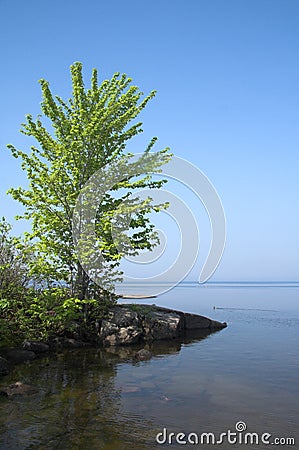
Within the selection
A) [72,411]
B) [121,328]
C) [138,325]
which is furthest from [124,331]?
[72,411]

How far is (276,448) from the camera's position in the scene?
29.9 feet

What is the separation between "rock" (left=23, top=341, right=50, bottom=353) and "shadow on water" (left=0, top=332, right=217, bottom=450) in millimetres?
1872

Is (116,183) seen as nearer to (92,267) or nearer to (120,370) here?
(92,267)

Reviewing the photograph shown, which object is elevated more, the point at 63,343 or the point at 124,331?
the point at 124,331

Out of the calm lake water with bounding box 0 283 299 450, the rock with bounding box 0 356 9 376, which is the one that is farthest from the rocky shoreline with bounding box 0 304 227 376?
the rock with bounding box 0 356 9 376

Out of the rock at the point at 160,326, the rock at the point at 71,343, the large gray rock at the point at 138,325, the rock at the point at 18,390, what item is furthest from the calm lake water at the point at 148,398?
the rock at the point at 160,326

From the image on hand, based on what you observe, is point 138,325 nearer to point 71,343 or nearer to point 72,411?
point 71,343

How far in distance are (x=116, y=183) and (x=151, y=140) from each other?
4.24 m

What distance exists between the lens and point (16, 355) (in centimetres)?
1811

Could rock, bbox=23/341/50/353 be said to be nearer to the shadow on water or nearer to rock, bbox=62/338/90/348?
rock, bbox=62/338/90/348

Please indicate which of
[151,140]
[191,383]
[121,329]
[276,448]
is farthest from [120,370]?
[151,140]

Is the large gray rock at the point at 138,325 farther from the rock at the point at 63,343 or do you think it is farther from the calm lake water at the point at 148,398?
the calm lake water at the point at 148,398

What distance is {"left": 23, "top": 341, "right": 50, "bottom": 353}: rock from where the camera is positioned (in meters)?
19.5

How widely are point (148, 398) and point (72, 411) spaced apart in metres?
2.70
